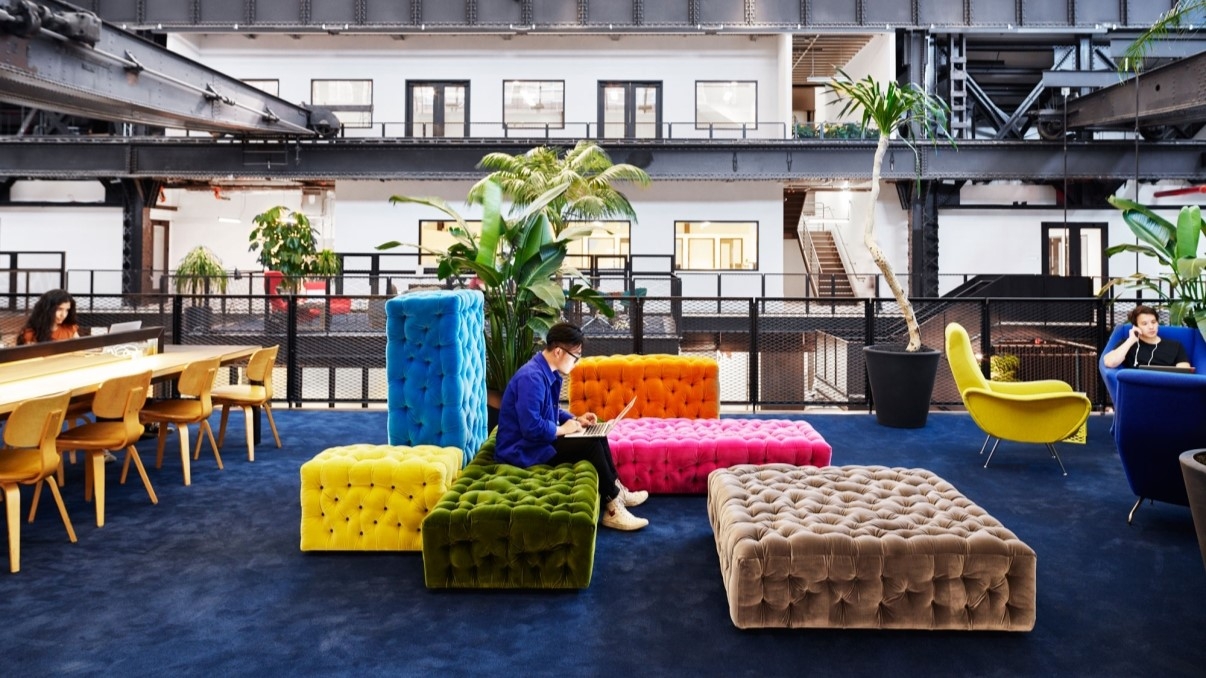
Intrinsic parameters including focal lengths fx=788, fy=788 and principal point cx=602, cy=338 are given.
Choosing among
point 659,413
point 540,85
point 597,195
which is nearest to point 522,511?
point 659,413

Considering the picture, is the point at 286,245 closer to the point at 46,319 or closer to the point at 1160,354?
the point at 46,319

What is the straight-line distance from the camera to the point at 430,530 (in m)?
3.78

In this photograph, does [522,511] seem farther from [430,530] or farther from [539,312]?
[539,312]

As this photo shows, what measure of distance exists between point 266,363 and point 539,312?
247 cm

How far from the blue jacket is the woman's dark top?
18.9 feet

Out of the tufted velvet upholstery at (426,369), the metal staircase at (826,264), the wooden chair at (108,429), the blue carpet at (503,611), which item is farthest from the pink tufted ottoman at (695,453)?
the metal staircase at (826,264)

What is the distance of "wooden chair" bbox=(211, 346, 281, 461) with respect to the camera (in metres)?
6.74

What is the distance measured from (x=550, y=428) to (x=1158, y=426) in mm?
3677

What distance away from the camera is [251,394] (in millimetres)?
6895

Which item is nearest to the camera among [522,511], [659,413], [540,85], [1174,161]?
[522,511]

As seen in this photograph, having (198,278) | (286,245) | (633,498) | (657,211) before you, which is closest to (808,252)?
(657,211)

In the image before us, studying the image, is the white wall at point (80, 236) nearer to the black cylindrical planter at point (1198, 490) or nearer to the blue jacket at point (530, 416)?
the blue jacket at point (530, 416)

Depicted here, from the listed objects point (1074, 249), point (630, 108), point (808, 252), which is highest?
point (630, 108)

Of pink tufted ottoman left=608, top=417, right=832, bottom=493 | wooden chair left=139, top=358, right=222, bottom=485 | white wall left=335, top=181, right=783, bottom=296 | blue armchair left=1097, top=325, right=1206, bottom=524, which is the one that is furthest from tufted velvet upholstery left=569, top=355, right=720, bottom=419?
white wall left=335, top=181, right=783, bottom=296
